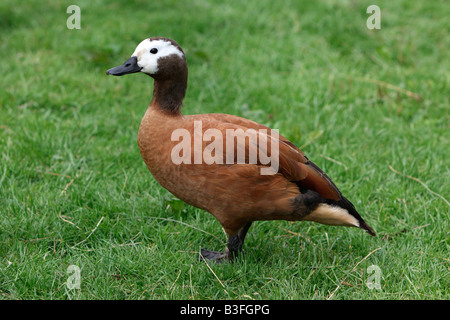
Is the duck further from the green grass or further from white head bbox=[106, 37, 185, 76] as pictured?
the green grass

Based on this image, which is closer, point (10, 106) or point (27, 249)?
point (27, 249)

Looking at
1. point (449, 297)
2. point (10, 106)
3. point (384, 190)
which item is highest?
point (10, 106)

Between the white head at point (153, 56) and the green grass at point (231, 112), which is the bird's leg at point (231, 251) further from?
the white head at point (153, 56)

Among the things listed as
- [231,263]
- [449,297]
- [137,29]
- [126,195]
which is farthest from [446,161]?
[137,29]

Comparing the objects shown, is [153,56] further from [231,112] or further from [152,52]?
[231,112]

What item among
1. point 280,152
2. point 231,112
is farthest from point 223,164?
point 231,112

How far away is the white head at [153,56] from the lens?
10.5 ft

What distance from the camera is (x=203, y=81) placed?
5.72 m

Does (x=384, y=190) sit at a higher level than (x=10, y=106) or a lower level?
lower

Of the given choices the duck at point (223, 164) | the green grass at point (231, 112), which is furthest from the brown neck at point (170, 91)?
the green grass at point (231, 112)

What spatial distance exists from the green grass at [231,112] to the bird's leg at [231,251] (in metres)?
0.11

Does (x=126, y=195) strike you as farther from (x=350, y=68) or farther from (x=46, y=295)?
(x=350, y=68)

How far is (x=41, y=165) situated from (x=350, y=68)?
3579mm

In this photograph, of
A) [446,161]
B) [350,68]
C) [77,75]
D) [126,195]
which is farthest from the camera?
[350,68]
